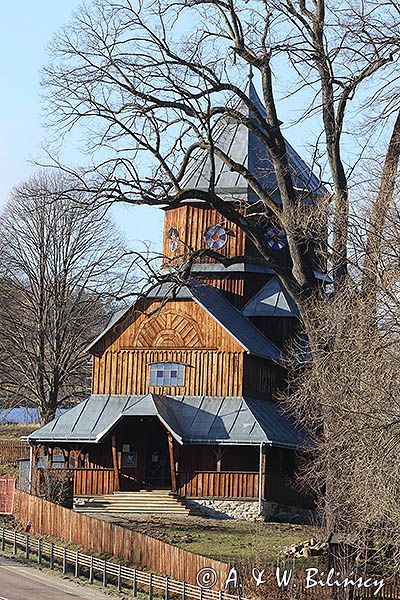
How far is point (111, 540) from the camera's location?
2936 cm

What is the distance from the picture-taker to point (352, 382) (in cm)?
2123

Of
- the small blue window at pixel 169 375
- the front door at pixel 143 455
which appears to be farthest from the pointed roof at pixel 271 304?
the front door at pixel 143 455

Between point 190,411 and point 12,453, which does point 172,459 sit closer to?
point 190,411

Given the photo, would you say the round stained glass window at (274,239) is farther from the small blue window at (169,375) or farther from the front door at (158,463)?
the front door at (158,463)

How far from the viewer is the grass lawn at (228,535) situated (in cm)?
2864

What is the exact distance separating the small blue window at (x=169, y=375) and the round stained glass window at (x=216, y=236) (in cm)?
543

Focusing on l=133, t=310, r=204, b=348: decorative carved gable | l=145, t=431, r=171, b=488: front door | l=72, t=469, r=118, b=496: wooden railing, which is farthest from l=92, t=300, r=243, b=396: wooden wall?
l=72, t=469, r=118, b=496: wooden railing

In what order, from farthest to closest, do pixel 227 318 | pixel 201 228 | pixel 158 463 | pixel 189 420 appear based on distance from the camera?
pixel 201 228
pixel 227 318
pixel 158 463
pixel 189 420

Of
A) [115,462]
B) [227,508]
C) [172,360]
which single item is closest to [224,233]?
[172,360]

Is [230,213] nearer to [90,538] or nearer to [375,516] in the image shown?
[90,538]

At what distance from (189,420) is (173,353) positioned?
249cm

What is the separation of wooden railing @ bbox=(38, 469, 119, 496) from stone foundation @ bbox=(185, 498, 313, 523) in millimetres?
2737

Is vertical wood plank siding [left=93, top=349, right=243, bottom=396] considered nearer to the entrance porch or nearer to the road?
the entrance porch

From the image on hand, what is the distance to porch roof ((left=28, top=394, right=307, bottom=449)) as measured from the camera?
3766 centimetres
